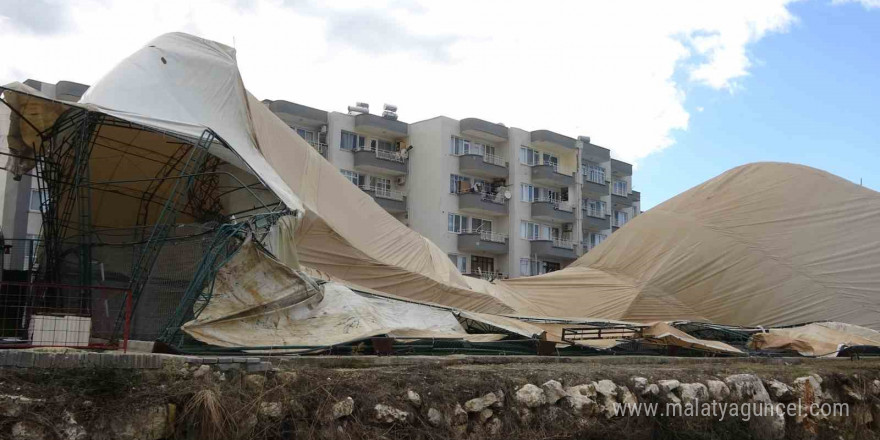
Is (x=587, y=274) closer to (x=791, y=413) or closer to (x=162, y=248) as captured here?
(x=791, y=413)

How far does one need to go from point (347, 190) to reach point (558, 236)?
30.1 metres

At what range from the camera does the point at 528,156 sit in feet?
152

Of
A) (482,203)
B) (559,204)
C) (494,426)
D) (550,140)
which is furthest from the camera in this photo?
(559,204)

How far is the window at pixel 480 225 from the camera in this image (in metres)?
Answer: 43.4

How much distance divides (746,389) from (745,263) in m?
13.9

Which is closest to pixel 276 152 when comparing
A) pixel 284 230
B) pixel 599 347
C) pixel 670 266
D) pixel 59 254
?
pixel 284 230

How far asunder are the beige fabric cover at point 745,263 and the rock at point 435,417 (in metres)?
15.2

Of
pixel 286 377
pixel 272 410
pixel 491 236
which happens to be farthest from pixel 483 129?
pixel 272 410

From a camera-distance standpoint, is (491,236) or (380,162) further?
(491,236)

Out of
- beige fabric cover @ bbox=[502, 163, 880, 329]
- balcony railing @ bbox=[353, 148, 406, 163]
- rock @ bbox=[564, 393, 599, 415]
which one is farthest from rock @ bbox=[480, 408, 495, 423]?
balcony railing @ bbox=[353, 148, 406, 163]

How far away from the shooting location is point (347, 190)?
1945 centimetres

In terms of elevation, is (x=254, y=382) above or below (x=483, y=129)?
below

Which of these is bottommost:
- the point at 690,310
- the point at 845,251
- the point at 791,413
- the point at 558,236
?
the point at 791,413

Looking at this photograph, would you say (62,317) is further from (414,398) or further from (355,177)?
(355,177)
